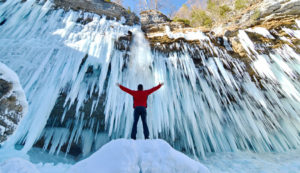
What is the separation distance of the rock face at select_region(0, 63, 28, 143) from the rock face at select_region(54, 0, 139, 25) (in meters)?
5.74

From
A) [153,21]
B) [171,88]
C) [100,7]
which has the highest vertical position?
[100,7]

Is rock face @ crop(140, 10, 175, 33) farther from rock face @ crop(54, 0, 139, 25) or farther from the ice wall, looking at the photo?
the ice wall

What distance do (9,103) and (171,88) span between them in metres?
3.82

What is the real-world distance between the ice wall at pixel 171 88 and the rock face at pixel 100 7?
1953 millimetres

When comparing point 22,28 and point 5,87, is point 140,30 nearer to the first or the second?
point 22,28

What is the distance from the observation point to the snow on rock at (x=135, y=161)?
1404mm

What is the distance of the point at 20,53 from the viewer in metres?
4.62

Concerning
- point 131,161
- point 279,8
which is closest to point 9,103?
point 131,161

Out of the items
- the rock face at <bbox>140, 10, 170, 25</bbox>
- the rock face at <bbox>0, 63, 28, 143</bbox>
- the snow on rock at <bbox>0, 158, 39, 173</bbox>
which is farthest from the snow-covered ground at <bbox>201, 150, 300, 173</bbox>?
the rock face at <bbox>140, 10, 170, 25</bbox>

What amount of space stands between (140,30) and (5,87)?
5.64m

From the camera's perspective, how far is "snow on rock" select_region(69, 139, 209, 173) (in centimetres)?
140

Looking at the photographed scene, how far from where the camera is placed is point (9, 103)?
1893 mm

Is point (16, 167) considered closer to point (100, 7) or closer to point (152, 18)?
point (100, 7)

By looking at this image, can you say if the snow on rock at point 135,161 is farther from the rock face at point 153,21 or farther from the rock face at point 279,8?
the rock face at point 279,8
